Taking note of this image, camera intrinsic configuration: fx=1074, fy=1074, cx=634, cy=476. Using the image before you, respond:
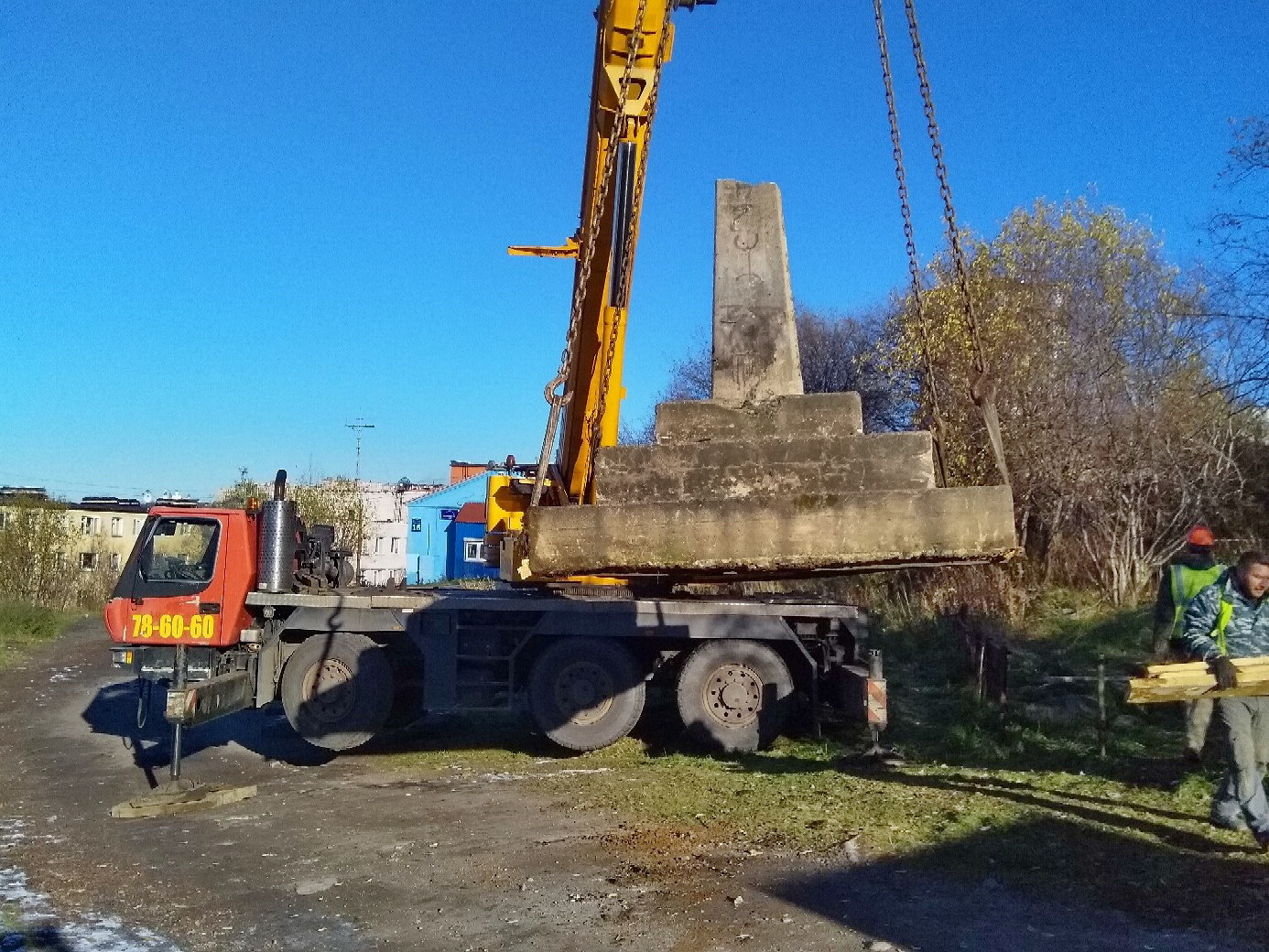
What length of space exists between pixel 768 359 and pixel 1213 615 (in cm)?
306

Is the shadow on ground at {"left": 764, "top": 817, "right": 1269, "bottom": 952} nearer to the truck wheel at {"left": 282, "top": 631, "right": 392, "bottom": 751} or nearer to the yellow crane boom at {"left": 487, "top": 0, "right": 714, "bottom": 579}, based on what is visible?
the yellow crane boom at {"left": 487, "top": 0, "right": 714, "bottom": 579}

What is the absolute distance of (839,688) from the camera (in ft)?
32.3

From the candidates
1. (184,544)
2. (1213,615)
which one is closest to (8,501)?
(184,544)

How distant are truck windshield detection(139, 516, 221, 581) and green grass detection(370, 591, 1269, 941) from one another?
2633mm

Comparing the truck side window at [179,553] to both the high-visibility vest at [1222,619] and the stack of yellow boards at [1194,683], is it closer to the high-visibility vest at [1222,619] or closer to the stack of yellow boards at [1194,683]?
the stack of yellow boards at [1194,683]

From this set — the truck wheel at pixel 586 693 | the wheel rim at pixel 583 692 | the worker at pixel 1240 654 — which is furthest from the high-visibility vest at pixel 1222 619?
the wheel rim at pixel 583 692

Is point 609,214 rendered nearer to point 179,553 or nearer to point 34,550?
point 179,553

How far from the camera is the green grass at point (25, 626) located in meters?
21.2

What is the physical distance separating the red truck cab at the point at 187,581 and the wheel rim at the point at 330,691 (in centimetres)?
87

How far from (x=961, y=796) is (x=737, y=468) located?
3238mm

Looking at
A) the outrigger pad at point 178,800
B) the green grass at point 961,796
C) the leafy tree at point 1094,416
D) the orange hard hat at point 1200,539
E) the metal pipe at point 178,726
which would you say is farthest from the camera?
the leafy tree at point 1094,416

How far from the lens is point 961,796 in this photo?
760cm

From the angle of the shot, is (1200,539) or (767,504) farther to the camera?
(1200,539)

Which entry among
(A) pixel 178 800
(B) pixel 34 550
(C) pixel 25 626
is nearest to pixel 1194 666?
(A) pixel 178 800
